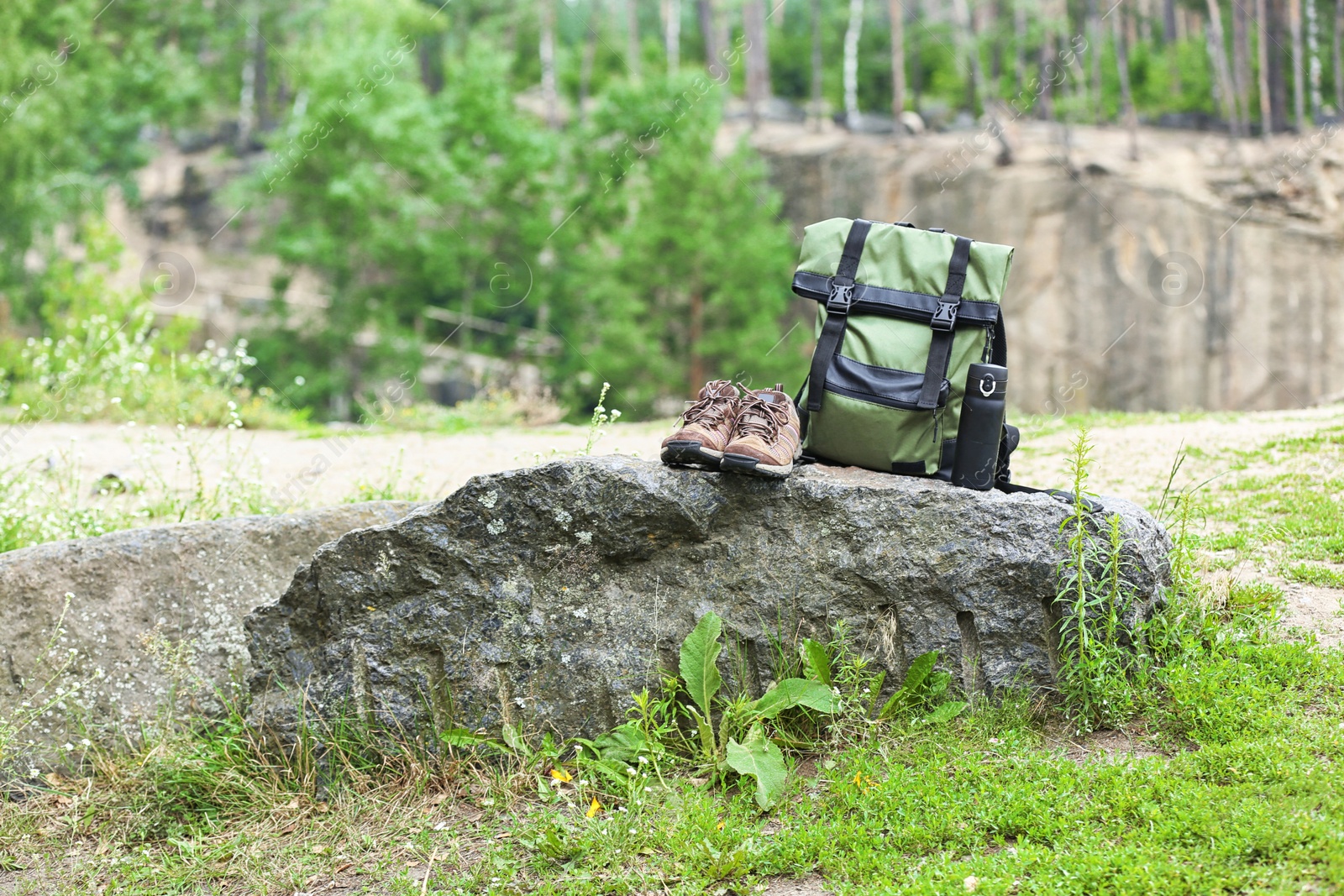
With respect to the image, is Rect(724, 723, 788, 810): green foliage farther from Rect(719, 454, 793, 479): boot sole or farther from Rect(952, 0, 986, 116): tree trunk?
Rect(952, 0, 986, 116): tree trunk

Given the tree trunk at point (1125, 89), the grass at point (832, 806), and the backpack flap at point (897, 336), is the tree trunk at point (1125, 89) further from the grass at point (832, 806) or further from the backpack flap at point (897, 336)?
the backpack flap at point (897, 336)

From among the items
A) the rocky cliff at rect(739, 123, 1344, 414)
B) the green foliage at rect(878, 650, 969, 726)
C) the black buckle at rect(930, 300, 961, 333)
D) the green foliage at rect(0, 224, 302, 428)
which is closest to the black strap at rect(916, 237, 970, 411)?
the black buckle at rect(930, 300, 961, 333)

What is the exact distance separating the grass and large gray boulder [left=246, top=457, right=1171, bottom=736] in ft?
0.57

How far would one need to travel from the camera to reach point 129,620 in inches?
166

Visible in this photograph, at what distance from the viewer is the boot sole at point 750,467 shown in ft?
11.8

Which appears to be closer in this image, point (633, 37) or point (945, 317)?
point (945, 317)

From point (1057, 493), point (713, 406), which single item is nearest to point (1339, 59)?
point (1057, 493)

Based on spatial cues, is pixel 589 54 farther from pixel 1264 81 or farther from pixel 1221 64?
pixel 1264 81

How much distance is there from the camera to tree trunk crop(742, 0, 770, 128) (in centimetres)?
2539

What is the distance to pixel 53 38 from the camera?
79.6 feet

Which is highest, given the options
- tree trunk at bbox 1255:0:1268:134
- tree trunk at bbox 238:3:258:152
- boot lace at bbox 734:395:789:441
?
tree trunk at bbox 238:3:258:152

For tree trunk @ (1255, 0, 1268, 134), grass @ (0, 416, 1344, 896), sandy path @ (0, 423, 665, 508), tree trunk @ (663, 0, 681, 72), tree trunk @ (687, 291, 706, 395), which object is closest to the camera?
grass @ (0, 416, 1344, 896)

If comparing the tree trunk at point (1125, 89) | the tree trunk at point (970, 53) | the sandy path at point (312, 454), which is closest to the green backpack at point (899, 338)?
the sandy path at point (312, 454)

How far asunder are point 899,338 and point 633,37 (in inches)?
1160
